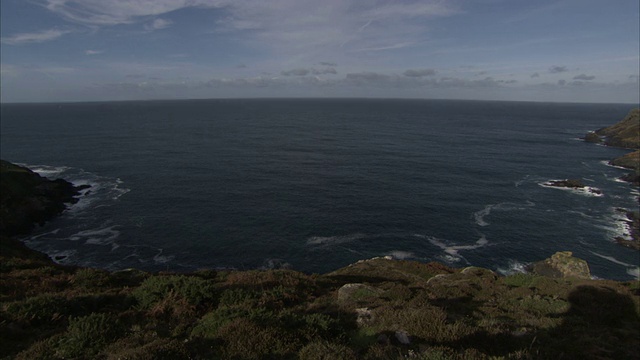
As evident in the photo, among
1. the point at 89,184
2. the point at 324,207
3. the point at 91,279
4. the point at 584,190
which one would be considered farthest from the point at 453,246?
the point at 89,184

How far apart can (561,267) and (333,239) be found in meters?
31.2

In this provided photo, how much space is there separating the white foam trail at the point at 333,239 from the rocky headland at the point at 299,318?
1170 inches

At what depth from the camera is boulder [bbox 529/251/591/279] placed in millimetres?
44447

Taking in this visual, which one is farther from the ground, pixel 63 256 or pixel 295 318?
pixel 295 318

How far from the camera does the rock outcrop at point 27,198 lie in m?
59.2

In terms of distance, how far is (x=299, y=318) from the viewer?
1320 centimetres

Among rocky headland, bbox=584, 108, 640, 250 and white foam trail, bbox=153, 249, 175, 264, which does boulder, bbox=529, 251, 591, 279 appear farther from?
white foam trail, bbox=153, 249, 175, 264

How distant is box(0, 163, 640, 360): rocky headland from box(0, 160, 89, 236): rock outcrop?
145 feet

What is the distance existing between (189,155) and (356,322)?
348ft

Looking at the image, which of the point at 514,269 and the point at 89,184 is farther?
the point at 89,184

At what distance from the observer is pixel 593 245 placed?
2164 inches

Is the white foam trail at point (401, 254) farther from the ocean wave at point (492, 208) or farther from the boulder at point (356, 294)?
the boulder at point (356, 294)

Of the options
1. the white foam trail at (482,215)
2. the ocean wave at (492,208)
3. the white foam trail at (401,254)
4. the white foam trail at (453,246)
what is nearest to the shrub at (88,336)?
the white foam trail at (401,254)

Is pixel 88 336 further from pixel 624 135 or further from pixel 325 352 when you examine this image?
pixel 624 135
